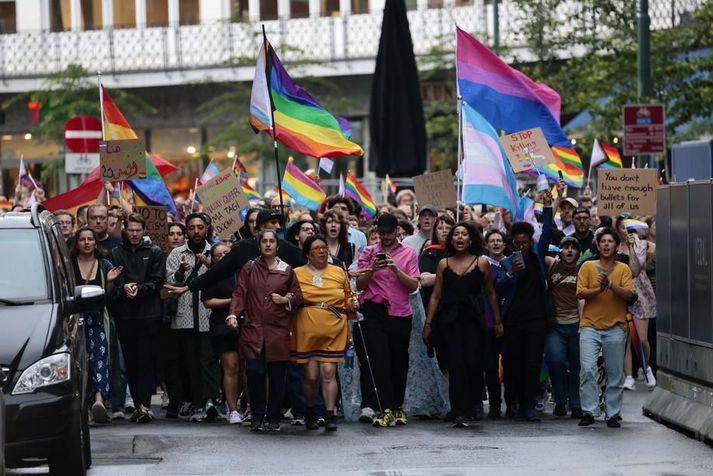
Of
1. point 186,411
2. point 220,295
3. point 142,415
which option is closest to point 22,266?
point 220,295

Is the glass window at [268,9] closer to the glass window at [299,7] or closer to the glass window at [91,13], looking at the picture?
the glass window at [299,7]

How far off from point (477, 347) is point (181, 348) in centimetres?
275

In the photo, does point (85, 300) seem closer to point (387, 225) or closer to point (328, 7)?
point (387, 225)

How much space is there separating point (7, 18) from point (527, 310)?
32.6 meters

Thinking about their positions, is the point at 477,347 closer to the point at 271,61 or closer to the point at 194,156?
the point at 271,61

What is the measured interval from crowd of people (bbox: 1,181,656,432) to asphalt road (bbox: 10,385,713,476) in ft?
0.93

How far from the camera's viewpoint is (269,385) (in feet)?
48.4

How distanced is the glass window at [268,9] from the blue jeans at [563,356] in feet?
97.1

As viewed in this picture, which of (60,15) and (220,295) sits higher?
(60,15)

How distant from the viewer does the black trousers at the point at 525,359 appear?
15.7m

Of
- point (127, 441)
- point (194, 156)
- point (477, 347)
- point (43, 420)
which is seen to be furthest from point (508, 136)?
point (194, 156)

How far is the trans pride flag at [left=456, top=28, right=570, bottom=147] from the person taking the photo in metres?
18.7

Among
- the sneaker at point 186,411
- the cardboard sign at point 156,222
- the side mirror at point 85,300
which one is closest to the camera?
the side mirror at point 85,300

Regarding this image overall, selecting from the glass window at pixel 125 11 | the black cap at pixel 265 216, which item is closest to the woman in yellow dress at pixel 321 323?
the black cap at pixel 265 216
